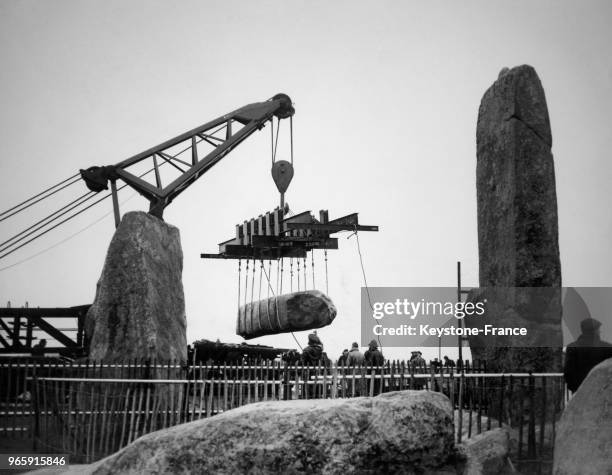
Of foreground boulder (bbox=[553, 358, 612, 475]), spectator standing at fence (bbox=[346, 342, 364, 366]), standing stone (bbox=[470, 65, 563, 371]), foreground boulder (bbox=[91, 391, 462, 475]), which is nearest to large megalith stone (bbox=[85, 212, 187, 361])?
spectator standing at fence (bbox=[346, 342, 364, 366])

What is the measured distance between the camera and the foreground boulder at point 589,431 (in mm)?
6484

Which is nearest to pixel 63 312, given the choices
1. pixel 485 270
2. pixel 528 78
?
pixel 485 270

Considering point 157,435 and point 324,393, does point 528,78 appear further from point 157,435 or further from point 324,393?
point 157,435

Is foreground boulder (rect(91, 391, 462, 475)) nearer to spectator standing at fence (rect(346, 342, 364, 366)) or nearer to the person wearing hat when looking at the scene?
the person wearing hat

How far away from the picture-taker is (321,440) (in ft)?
21.1

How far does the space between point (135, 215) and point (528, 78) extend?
7.71 m

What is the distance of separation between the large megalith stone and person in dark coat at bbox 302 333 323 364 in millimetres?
2373

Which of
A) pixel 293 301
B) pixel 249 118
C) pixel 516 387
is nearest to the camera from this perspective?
pixel 516 387

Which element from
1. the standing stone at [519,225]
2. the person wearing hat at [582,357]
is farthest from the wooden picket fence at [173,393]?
the person wearing hat at [582,357]

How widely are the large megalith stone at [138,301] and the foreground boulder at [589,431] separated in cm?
854

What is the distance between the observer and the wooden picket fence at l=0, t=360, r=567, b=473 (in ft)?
40.1

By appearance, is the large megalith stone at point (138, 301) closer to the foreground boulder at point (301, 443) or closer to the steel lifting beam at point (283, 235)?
the steel lifting beam at point (283, 235)

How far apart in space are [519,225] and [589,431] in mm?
6677

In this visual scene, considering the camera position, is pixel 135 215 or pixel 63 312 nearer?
pixel 135 215
